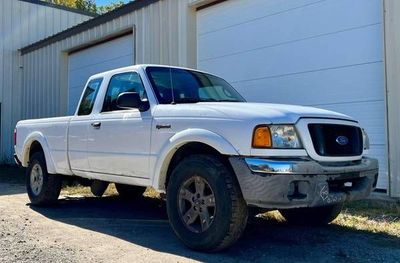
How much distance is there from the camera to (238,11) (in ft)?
33.7

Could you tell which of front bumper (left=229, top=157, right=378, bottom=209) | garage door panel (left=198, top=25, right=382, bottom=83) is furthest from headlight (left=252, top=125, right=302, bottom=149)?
garage door panel (left=198, top=25, right=382, bottom=83)

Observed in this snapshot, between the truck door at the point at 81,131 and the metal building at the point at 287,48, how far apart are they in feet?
12.9

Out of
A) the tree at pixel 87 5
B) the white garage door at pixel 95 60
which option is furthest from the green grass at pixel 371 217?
the tree at pixel 87 5

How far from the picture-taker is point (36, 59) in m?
17.6

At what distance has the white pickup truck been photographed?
14.4ft

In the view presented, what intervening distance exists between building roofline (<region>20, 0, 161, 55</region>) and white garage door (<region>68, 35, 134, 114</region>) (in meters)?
0.63

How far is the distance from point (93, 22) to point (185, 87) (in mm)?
9378

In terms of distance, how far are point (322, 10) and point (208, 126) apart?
16.3 ft

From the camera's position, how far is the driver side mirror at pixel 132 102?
18.2 feet

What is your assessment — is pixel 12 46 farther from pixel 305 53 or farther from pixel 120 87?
pixel 120 87

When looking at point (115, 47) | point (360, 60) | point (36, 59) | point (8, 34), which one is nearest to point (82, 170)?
point (360, 60)

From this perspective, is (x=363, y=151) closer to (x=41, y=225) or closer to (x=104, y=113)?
(x=104, y=113)

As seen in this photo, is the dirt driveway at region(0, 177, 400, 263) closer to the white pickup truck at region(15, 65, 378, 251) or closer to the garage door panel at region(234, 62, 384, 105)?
the white pickup truck at region(15, 65, 378, 251)

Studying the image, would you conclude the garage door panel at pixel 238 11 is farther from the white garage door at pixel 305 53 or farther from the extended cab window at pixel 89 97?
the extended cab window at pixel 89 97
